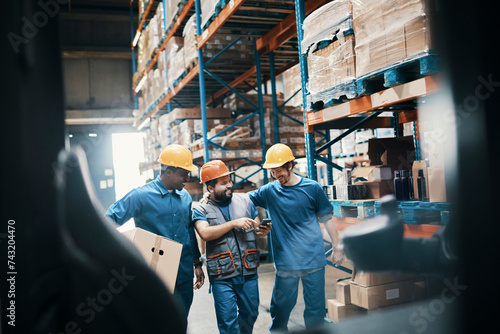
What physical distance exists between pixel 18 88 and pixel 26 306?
0.35 meters

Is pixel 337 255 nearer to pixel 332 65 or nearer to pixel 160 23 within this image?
pixel 332 65

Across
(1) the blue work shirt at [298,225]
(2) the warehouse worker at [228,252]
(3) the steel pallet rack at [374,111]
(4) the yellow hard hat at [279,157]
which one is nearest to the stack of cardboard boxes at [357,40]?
(3) the steel pallet rack at [374,111]

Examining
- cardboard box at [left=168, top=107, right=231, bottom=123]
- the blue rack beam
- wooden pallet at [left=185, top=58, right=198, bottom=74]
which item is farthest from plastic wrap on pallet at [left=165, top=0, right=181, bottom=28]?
the blue rack beam

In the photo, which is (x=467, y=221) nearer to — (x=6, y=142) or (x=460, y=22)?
(x=460, y=22)

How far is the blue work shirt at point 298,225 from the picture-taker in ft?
12.9

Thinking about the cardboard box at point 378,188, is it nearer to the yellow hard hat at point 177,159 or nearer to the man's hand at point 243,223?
the man's hand at point 243,223

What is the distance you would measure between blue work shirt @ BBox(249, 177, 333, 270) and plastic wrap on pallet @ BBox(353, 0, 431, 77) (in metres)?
1.28

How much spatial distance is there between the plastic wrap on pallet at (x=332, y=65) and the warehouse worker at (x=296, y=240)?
78 centimetres

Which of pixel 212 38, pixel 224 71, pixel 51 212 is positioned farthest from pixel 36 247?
pixel 224 71

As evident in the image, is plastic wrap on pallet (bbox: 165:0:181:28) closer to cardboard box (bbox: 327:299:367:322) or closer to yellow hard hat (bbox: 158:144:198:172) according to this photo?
yellow hard hat (bbox: 158:144:198:172)

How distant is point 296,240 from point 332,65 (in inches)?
68.5

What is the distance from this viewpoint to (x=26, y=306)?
2.14ft

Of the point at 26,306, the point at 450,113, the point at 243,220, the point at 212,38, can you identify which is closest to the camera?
the point at 26,306

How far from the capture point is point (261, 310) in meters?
5.29
